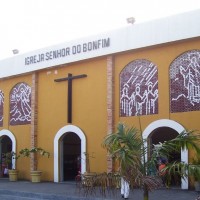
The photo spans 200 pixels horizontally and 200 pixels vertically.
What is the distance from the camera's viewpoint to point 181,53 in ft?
47.0

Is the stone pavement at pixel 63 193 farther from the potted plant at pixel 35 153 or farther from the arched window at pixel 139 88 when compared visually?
the arched window at pixel 139 88

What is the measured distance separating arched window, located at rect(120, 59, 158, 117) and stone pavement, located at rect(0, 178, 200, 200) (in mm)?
3015

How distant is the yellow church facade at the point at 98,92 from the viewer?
14.2 meters

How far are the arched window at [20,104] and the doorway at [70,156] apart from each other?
6.67 ft

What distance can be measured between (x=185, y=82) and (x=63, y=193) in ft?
18.2

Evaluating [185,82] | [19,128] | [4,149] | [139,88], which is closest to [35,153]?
[19,128]

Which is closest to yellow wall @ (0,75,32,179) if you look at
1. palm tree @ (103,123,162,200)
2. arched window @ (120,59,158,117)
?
arched window @ (120,59,158,117)

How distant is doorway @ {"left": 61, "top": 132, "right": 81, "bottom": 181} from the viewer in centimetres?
1885

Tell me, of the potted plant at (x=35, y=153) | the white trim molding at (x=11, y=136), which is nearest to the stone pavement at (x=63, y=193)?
the potted plant at (x=35, y=153)

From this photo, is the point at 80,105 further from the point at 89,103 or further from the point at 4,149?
the point at 4,149

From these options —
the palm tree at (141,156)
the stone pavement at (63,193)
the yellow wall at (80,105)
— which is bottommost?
the stone pavement at (63,193)

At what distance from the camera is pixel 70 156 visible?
1967 centimetres

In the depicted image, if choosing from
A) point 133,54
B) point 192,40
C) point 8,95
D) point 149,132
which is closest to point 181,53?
point 192,40

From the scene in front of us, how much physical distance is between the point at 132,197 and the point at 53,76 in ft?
25.3
